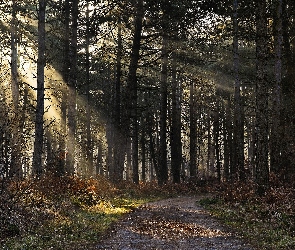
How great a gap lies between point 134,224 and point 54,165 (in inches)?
189

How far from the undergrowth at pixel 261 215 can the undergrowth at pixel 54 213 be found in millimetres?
3708

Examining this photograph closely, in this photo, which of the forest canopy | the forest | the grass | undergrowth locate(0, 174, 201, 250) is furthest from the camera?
the forest canopy

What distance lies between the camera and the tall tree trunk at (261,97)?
584 inches

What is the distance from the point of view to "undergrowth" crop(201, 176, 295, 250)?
946cm

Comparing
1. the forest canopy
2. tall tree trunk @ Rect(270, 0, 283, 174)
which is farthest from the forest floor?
tall tree trunk @ Rect(270, 0, 283, 174)

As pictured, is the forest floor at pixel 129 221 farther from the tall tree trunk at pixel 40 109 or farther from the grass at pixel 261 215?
the tall tree trunk at pixel 40 109

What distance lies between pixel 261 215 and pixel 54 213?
622 centimetres

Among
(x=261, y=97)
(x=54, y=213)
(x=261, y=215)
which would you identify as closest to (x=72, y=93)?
(x=54, y=213)

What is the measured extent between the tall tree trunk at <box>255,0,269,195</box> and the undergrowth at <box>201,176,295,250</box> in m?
0.63

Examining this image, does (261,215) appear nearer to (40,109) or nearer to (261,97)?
(261,97)

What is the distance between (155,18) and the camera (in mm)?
22703

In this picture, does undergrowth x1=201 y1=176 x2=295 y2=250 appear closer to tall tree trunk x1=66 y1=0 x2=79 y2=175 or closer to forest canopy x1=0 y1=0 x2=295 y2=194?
forest canopy x1=0 y1=0 x2=295 y2=194

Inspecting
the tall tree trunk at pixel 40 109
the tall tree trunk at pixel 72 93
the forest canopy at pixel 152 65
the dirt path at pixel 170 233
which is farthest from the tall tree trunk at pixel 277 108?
the tall tree trunk at pixel 40 109

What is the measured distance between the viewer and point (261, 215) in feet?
40.8
